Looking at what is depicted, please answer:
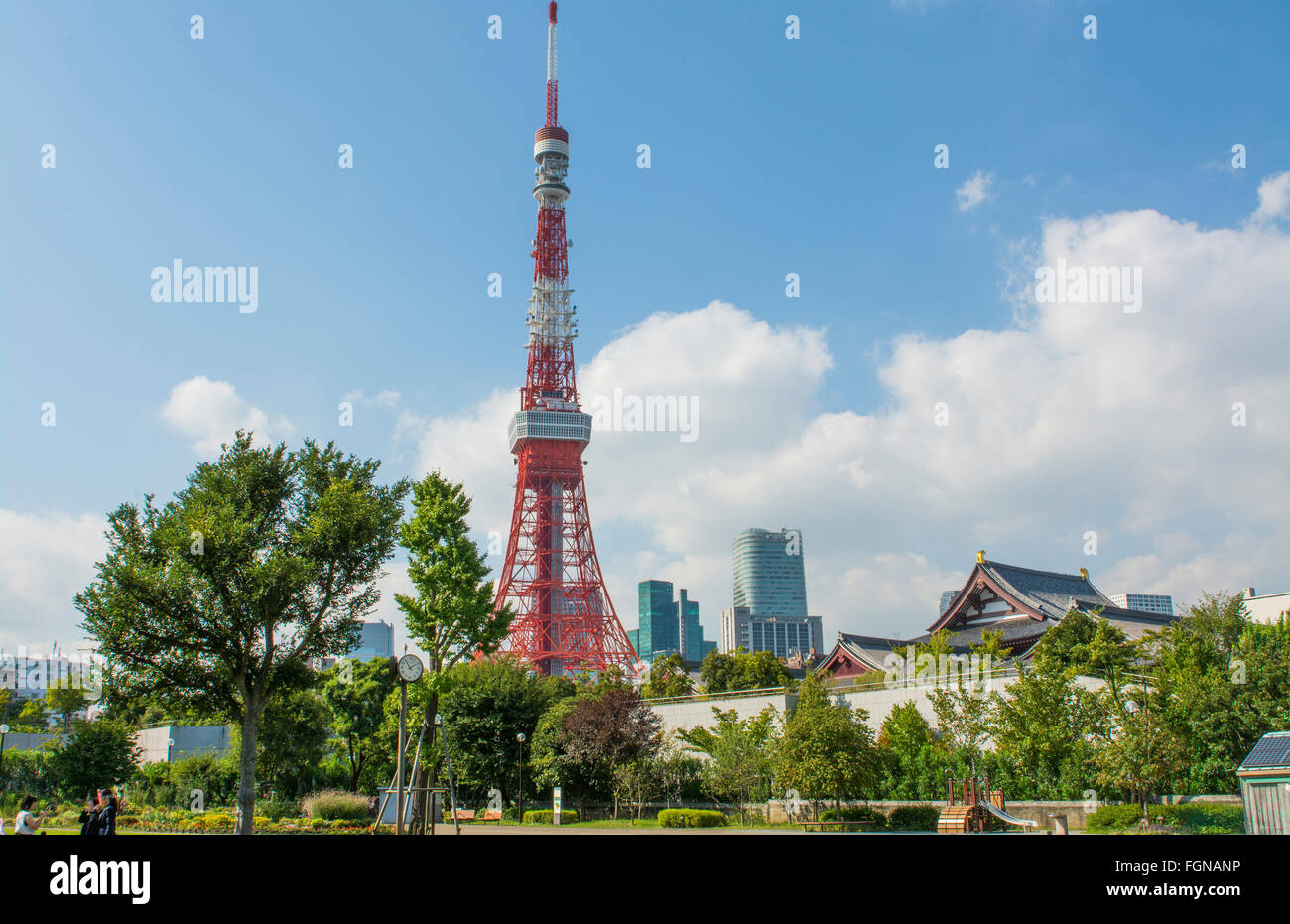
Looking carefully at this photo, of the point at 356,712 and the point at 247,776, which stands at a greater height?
the point at 247,776

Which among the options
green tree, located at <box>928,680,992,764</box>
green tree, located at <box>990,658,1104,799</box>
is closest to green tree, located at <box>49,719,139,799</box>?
green tree, located at <box>928,680,992,764</box>

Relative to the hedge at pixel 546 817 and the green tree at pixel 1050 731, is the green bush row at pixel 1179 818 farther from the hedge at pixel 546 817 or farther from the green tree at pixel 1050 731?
the hedge at pixel 546 817

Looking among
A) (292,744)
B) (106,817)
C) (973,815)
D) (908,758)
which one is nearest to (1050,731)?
(973,815)

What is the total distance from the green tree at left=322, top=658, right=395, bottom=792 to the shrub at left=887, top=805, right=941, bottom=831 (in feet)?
79.9

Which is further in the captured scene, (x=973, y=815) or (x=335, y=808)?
(x=335, y=808)

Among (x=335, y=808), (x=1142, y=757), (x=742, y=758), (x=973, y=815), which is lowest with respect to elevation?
(x=335, y=808)

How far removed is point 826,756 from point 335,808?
1609cm

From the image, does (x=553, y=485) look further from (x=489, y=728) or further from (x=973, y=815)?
(x=973, y=815)

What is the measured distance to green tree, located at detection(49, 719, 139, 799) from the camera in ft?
119

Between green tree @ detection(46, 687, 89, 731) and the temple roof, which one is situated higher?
the temple roof

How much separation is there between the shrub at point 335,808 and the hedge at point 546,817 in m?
5.79

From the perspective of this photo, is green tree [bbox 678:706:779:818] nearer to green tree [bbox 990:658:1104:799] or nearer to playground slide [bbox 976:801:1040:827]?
playground slide [bbox 976:801:1040:827]

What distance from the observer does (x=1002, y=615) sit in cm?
4644
